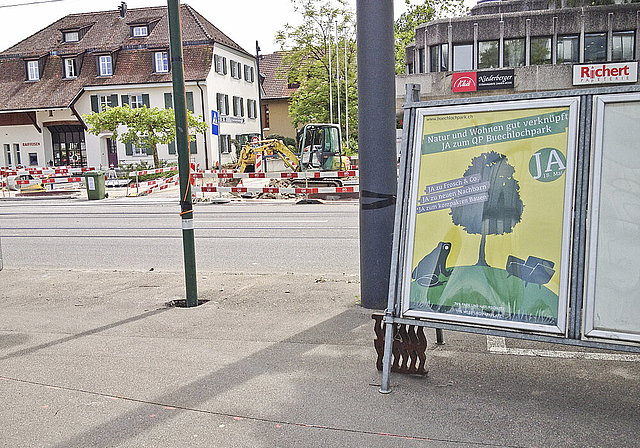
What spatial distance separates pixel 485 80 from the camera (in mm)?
39375

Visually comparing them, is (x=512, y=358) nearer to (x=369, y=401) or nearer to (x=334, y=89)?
(x=369, y=401)

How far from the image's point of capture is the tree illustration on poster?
4301mm

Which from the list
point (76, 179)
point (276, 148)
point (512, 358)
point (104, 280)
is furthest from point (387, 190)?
point (76, 179)

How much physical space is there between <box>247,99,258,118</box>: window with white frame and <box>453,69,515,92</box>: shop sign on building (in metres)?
19.0

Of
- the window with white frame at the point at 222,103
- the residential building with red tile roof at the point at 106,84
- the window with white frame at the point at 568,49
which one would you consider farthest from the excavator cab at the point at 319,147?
the window with white frame at the point at 222,103

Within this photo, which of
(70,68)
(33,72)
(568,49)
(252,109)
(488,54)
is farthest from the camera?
(252,109)

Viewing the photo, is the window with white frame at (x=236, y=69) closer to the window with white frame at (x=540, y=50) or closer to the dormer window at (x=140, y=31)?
the dormer window at (x=140, y=31)

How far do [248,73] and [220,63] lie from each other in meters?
6.95

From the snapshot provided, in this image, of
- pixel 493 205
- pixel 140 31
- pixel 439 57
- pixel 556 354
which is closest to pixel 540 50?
pixel 439 57

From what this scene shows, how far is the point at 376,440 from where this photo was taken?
12.5 feet

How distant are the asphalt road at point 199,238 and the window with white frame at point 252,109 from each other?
1232 inches

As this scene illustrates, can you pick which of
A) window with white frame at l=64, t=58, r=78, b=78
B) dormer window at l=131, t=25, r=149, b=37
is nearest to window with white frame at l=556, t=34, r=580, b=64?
dormer window at l=131, t=25, r=149, b=37

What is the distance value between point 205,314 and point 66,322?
1.46m

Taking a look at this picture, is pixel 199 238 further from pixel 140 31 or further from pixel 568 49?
pixel 140 31
